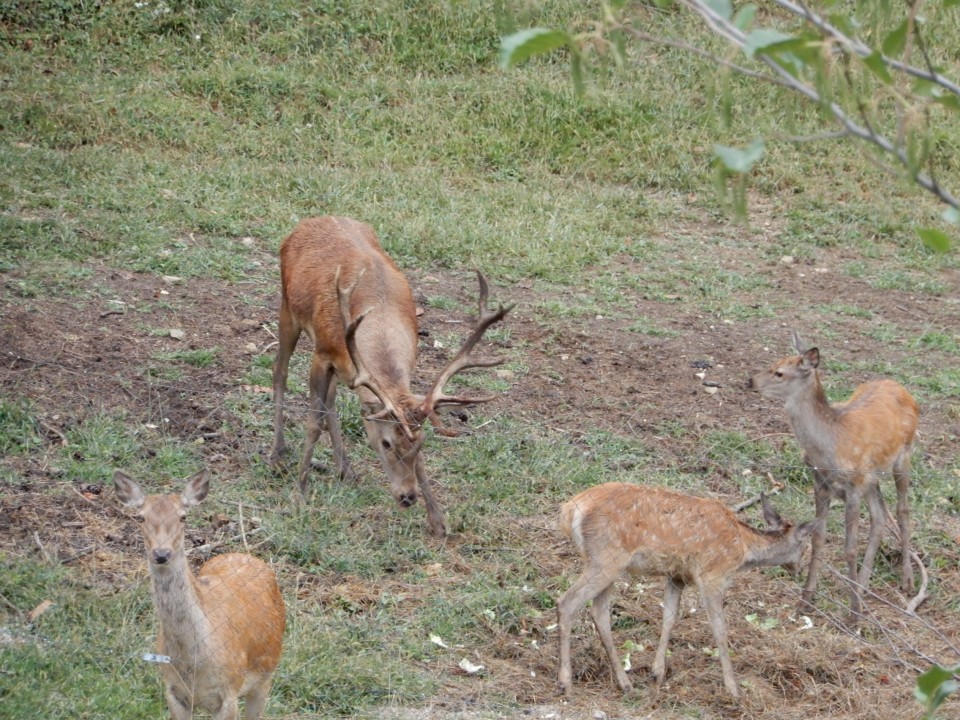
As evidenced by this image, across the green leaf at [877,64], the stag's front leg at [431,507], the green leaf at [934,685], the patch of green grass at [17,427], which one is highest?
the green leaf at [877,64]

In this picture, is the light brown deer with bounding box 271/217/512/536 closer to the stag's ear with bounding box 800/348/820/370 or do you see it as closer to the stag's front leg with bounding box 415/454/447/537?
the stag's front leg with bounding box 415/454/447/537

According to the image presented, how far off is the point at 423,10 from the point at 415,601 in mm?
9988

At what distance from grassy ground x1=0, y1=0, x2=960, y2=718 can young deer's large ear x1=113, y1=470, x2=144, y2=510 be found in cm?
78

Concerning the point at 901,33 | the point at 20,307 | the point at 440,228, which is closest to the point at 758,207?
the point at 440,228

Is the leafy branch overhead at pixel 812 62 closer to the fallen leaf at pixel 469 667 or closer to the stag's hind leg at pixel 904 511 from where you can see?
the fallen leaf at pixel 469 667

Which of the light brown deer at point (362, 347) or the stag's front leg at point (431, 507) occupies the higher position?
the light brown deer at point (362, 347)

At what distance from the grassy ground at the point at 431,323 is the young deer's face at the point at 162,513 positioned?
80 centimetres

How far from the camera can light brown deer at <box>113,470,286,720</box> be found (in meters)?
4.71

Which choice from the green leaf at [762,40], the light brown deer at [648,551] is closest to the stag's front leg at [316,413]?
the light brown deer at [648,551]

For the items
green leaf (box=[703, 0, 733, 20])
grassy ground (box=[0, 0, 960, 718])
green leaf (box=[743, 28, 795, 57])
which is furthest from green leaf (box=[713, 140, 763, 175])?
grassy ground (box=[0, 0, 960, 718])

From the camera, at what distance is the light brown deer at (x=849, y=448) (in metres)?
6.96

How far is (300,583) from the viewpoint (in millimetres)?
6465

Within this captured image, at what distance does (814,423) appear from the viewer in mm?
7039

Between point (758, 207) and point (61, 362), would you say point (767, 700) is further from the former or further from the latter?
point (758, 207)
